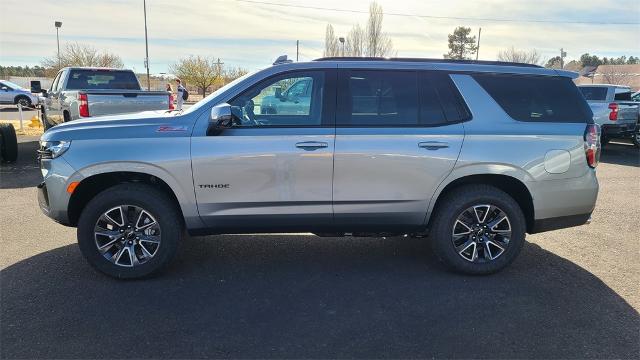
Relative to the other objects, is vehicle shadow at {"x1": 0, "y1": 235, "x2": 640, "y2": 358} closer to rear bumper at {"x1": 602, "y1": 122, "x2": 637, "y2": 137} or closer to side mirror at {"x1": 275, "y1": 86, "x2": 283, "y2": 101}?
side mirror at {"x1": 275, "y1": 86, "x2": 283, "y2": 101}

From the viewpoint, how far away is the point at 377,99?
13.9 ft

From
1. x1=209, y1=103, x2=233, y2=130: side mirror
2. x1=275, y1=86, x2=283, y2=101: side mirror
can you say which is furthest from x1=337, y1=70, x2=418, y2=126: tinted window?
x1=209, y1=103, x2=233, y2=130: side mirror

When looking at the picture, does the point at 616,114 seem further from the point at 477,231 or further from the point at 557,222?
the point at 477,231

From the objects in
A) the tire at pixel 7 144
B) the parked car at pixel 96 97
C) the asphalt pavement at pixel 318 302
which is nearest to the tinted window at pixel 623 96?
the asphalt pavement at pixel 318 302

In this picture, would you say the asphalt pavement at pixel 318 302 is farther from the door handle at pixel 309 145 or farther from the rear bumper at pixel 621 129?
the rear bumper at pixel 621 129

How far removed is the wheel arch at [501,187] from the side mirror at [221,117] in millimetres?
1932

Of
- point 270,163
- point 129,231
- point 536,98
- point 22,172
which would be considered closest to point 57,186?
point 129,231

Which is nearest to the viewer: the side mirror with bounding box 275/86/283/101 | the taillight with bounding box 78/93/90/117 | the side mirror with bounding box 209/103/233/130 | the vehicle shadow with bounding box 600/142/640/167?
the side mirror with bounding box 209/103/233/130

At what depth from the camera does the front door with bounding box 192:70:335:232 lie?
405 cm

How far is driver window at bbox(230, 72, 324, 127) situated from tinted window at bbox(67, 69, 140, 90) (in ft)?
28.4

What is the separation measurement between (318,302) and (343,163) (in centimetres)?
118

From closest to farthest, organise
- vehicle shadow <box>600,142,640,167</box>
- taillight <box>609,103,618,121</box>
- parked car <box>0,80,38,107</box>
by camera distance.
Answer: vehicle shadow <box>600,142,640,167</box>
taillight <box>609,103,618,121</box>
parked car <box>0,80,38,107</box>

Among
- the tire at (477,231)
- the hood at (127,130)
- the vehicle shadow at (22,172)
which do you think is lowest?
the vehicle shadow at (22,172)

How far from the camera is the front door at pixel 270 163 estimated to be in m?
4.05
